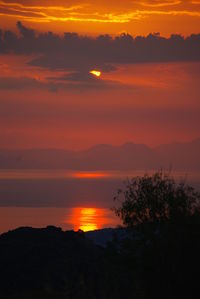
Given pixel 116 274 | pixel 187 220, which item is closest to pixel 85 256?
pixel 116 274

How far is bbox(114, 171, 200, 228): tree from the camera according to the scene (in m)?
41.8

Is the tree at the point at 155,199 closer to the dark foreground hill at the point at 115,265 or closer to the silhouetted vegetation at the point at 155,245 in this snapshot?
the silhouetted vegetation at the point at 155,245

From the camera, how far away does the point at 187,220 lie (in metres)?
39.6

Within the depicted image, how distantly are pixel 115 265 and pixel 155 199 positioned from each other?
469cm

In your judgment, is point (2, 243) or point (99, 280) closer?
point (99, 280)

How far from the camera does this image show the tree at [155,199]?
41812 millimetres

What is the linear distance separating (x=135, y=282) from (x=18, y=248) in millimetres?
34329

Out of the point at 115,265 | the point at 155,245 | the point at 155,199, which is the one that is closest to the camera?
the point at 155,245

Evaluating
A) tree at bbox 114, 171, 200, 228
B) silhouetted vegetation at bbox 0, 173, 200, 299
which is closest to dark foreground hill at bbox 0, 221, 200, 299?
silhouetted vegetation at bbox 0, 173, 200, 299

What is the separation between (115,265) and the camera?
43719 mm

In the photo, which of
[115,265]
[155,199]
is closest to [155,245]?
[155,199]

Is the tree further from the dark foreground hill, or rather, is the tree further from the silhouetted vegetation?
the dark foreground hill

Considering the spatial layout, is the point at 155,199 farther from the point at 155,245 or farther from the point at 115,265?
the point at 115,265

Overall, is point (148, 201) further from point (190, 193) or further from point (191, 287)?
point (191, 287)
